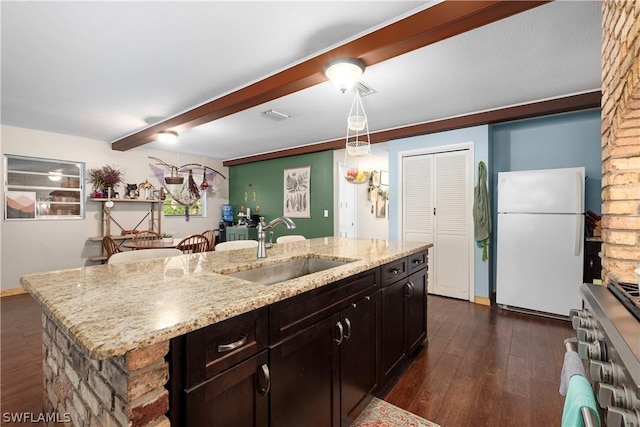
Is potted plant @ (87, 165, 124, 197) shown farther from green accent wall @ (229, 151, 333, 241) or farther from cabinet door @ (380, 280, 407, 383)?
cabinet door @ (380, 280, 407, 383)

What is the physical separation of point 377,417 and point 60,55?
3.48 m

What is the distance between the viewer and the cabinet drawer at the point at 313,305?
3.68 feet

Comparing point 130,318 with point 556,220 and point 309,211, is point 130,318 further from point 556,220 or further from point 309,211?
point 309,211

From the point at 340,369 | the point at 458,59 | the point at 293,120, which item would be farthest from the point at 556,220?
the point at 293,120

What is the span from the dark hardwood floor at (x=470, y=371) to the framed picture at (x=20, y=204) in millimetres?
1686

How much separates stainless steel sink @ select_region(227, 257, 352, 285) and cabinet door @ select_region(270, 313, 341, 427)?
60 cm

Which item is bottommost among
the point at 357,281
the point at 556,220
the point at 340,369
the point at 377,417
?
the point at 377,417

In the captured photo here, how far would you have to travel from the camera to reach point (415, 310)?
2.36 metres

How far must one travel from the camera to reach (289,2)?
1.72 meters

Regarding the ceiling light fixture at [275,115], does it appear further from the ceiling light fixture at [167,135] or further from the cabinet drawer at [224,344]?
the cabinet drawer at [224,344]

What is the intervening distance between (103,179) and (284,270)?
4542 mm

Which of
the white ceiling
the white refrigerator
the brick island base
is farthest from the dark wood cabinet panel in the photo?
the brick island base

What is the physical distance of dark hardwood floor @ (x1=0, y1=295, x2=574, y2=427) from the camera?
5.86 feet

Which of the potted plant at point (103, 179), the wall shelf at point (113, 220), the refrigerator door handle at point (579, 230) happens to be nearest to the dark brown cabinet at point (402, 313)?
the refrigerator door handle at point (579, 230)
